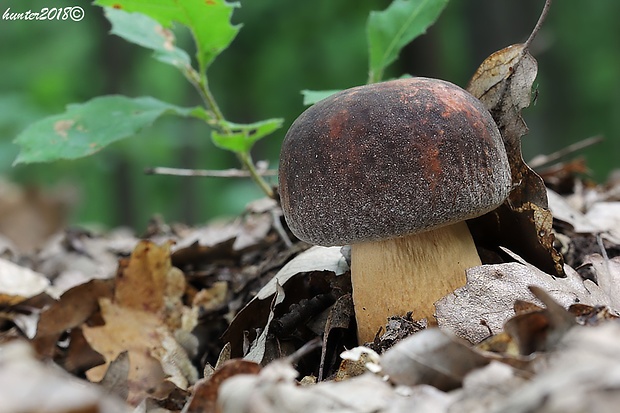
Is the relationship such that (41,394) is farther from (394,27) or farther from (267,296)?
(394,27)

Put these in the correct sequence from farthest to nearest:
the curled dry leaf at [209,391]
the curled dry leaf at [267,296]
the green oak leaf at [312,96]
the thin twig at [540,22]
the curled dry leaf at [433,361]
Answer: the green oak leaf at [312,96] → the curled dry leaf at [267,296] → the thin twig at [540,22] → the curled dry leaf at [209,391] → the curled dry leaf at [433,361]

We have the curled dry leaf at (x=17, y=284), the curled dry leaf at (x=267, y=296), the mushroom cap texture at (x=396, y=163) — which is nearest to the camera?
the mushroom cap texture at (x=396, y=163)

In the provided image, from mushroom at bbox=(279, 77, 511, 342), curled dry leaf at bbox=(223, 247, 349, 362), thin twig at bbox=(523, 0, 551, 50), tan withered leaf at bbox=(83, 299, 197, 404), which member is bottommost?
tan withered leaf at bbox=(83, 299, 197, 404)

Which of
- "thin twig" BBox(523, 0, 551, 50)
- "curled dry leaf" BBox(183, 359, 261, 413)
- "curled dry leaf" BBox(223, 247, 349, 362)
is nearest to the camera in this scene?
"curled dry leaf" BBox(183, 359, 261, 413)

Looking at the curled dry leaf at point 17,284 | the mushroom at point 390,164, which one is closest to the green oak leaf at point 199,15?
the mushroom at point 390,164

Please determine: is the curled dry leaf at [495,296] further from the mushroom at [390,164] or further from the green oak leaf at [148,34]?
the green oak leaf at [148,34]

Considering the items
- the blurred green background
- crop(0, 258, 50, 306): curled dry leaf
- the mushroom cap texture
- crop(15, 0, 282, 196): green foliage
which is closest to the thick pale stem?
the mushroom cap texture

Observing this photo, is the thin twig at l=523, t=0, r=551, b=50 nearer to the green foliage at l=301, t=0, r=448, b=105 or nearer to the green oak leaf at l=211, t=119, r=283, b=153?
the green foliage at l=301, t=0, r=448, b=105
